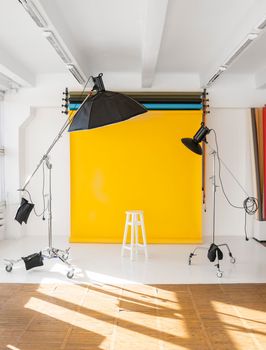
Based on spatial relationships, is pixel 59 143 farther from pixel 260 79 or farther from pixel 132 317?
pixel 132 317

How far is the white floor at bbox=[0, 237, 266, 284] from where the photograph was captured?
13.5ft

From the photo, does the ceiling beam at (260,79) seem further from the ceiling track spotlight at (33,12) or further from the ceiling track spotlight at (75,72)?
the ceiling track spotlight at (33,12)

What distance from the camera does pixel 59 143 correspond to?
6.25 metres

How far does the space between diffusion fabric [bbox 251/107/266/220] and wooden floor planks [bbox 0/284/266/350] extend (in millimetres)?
2339

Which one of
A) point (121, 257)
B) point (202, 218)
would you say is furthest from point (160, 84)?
point (121, 257)

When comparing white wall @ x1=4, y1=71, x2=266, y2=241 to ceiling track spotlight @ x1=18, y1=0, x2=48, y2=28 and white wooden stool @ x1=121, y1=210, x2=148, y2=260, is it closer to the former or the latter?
white wooden stool @ x1=121, y1=210, x2=148, y2=260

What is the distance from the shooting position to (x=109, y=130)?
5922mm

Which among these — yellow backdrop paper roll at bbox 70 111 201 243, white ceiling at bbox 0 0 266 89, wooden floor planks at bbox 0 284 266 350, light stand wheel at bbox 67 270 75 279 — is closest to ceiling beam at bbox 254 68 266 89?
white ceiling at bbox 0 0 266 89

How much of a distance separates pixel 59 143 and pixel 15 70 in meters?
1.57

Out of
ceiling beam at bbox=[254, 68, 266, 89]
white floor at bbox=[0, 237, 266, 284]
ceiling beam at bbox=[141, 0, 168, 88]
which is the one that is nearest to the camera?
ceiling beam at bbox=[141, 0, 168, 88]

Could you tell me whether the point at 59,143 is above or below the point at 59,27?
below

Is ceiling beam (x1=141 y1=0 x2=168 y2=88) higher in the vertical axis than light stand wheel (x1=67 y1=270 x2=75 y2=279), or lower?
higher

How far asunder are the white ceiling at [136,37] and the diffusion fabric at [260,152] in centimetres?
51

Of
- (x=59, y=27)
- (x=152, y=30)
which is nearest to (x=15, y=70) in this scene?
(x=59, y=27)
